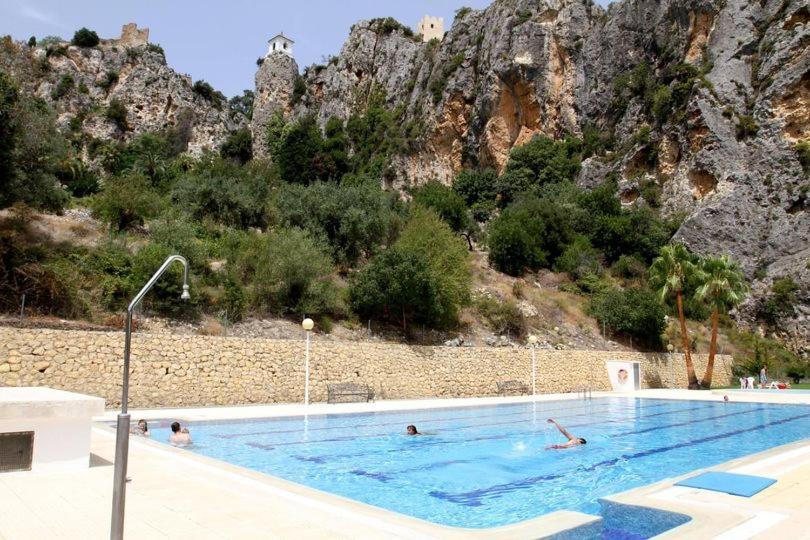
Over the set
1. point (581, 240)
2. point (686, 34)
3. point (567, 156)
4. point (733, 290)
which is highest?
point (686, 34)

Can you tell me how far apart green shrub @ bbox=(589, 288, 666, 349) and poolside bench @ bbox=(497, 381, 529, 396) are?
927 centimetres

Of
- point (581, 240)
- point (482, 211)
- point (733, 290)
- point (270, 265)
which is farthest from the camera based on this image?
point (482, 211)

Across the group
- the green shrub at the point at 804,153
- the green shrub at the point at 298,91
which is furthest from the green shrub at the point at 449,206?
the green shrub at the point at 298,91

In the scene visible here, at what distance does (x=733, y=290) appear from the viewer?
28.2 meters

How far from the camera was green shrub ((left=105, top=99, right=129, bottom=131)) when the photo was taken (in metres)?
50.8

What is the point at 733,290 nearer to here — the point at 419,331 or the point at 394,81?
the point at 419,331

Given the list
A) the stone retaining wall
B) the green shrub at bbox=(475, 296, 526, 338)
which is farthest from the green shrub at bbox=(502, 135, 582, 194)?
the stone retaining wall

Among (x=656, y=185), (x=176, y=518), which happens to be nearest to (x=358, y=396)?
(x=176, y=518)

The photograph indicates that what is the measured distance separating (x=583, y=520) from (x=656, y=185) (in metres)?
42.8

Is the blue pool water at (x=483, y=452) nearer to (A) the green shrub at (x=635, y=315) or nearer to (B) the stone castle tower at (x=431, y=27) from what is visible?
(A) the green shrub at (x=635, y=315)

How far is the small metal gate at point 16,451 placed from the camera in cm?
629

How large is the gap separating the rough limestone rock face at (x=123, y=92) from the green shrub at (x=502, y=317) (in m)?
39.7

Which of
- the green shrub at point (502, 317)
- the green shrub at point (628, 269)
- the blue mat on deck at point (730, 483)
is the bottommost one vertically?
the blue mat on deck at point (730, 483)

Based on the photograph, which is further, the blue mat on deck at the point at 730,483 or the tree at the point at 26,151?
the tree at the point at 26,151
